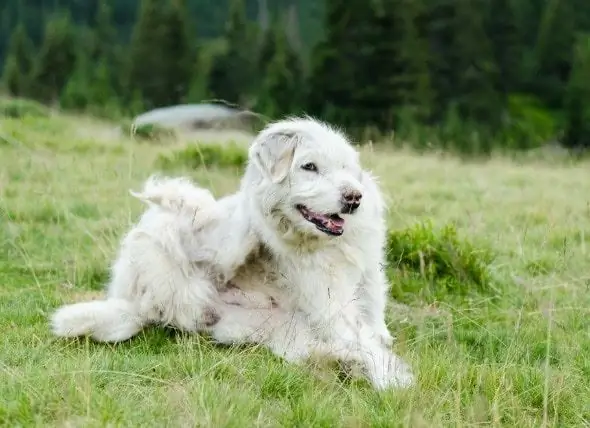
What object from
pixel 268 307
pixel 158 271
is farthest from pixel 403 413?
pixel 158 271

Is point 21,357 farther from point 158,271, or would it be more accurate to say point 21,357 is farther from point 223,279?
point 223,279

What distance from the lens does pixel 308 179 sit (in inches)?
164

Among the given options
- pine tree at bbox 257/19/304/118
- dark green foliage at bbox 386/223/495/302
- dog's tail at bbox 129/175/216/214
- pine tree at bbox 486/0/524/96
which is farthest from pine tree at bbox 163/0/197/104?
dog's tail at bbox 129/175/216/214

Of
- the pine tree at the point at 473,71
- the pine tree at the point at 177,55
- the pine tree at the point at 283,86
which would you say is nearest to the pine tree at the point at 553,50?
the pine tree at the point at 473,71

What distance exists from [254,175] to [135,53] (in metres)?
33.7

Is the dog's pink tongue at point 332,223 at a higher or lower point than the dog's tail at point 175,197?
higher

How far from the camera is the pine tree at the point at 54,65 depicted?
41.5 meters

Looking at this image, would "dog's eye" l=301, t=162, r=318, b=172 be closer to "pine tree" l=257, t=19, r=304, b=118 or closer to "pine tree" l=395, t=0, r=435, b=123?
"pine tree" l=257, t=19, r=304, b=118

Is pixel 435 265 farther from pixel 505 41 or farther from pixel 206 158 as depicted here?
pixel 505 41

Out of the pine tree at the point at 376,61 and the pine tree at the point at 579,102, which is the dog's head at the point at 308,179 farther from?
the pine tree at the point at 579,102

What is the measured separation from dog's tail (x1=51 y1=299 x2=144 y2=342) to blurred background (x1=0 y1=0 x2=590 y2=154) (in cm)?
1688

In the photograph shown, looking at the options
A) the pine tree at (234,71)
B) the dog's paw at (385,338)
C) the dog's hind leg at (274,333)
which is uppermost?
the dog's hind leg at (274,333)

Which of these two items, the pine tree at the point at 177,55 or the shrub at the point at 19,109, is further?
the pine tree at the point at 177,55

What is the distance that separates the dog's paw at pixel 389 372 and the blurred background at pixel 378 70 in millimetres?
17278
